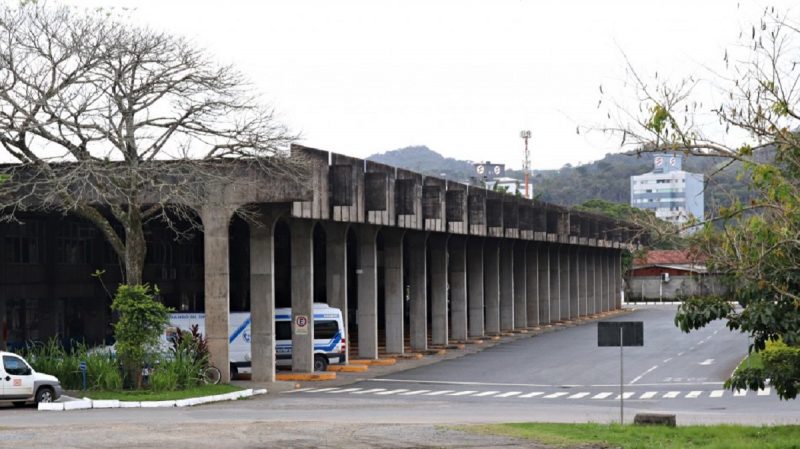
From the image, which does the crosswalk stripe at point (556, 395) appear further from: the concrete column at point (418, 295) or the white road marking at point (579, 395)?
the concrete column at point (418, 295)

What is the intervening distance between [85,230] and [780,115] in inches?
2039

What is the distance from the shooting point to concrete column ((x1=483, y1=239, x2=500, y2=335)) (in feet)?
262

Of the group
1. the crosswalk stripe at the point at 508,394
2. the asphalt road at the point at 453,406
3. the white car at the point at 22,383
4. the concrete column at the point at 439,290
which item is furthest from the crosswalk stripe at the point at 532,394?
the concrete column at the point at 439,290

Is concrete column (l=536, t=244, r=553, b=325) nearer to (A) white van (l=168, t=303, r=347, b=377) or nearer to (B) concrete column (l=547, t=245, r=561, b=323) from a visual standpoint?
(B) concrete column (l=547, t=245, r=561, b=323)

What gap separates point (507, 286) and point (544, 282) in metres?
9.60

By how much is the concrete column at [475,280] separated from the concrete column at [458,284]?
367 cm

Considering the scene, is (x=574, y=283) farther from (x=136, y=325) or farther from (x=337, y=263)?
(x=136, y=325)

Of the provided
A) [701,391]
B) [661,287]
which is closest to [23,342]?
[701,391]

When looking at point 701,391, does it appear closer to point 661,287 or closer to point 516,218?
point 516,218

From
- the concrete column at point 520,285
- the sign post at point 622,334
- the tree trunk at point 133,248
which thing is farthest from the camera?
the concrete column at point 520,285

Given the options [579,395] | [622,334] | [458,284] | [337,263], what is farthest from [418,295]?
[622,334]

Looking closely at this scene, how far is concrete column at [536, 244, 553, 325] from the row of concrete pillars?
94 millimetres

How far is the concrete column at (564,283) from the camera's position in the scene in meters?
99.7

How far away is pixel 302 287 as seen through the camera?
162ft
